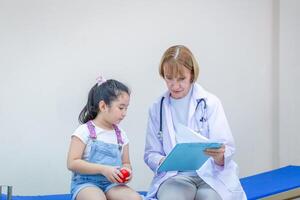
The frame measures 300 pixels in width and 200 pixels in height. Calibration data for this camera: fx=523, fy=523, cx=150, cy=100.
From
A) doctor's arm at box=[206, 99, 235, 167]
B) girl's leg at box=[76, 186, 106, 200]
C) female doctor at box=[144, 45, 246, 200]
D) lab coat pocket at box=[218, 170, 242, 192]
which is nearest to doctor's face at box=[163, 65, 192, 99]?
female doctor at box=[144, 45, 246, 200]

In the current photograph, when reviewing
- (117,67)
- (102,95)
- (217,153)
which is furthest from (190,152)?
(117,67)

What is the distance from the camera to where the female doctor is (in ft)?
7.68

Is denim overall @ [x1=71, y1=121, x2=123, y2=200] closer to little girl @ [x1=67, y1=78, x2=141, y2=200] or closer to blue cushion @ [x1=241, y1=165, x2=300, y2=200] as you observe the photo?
little girl @ [x1=67, y1=78, x2=141, y2=200]

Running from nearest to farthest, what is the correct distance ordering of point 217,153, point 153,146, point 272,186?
point 217,153 → point 153,146 → point 272,186

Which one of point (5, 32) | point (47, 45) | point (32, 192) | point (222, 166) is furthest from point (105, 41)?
point (222, 166)

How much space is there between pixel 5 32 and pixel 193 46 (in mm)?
1296

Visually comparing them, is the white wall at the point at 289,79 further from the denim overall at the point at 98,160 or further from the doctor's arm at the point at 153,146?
the denim overall at the point at 98,160

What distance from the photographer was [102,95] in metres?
2.47

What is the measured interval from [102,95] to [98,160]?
307 millimetres

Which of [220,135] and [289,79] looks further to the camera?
[289,79]

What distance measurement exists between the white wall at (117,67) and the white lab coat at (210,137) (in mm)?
882

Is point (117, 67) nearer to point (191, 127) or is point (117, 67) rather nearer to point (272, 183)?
point (191, 127)

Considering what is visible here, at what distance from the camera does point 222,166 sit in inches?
95.7

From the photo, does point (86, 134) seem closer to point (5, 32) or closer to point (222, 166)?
point (222, 166)
